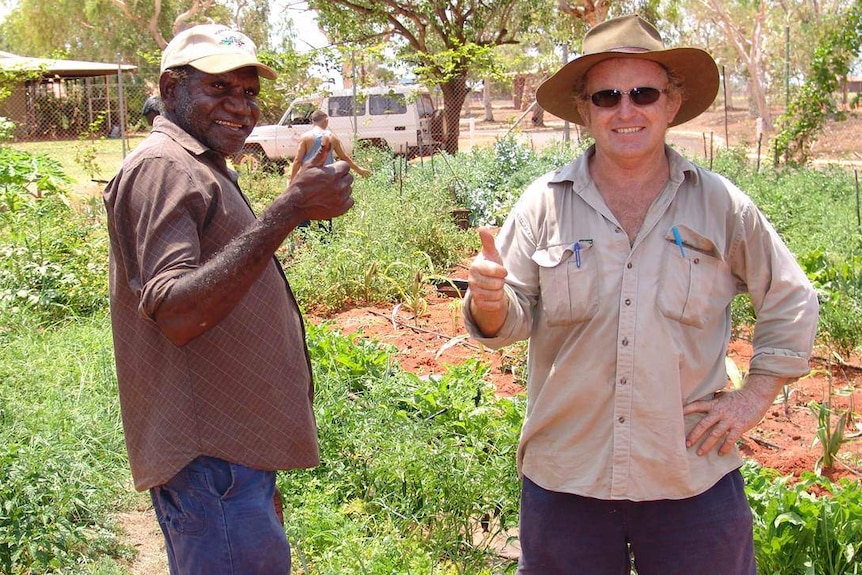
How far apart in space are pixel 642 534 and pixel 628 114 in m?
1.07

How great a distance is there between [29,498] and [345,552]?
1403 millimetres

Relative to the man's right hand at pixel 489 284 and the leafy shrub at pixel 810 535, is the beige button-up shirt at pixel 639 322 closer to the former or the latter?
the man's right hand at pixel 489 284

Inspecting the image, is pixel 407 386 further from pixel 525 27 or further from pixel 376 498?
pixel 525 27

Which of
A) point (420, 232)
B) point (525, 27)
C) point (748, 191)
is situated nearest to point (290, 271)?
point (420, 232)

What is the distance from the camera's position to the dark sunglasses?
2404 mm

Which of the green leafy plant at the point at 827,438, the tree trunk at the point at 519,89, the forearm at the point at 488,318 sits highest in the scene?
the tree trunk at the point at 519,89

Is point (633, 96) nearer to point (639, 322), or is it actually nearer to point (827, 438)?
point (639, 322)

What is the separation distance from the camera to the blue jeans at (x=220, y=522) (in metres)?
2.17

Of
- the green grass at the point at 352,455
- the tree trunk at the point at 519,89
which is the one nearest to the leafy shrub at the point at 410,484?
the green grass at the point at 352,455

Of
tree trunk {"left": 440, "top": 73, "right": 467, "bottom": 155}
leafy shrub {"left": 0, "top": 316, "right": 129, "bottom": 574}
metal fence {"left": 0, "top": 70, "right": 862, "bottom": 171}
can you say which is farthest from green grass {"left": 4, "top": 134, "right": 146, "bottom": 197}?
leafy shrub {"left": 0, "top": 316, "right": 129, "bottom": 574}

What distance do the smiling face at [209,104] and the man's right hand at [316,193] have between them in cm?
31

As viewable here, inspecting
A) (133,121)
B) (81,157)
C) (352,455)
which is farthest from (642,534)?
(133,121)

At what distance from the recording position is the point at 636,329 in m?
2.29

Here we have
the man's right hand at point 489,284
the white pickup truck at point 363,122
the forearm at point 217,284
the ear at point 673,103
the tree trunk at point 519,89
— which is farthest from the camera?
the tree trunk at point 519,89
